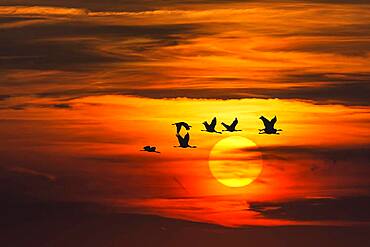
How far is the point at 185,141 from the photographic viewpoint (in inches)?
6171

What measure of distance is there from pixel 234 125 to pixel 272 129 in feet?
13.9

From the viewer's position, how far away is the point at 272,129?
6029 inches

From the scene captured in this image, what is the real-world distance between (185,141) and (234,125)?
3.88m

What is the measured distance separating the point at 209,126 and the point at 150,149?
580cm

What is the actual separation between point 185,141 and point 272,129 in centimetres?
740

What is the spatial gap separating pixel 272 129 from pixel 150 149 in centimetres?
978

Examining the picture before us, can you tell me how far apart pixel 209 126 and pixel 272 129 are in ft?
15.2

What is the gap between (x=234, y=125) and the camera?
15638 centimetres

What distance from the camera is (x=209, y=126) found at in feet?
503
